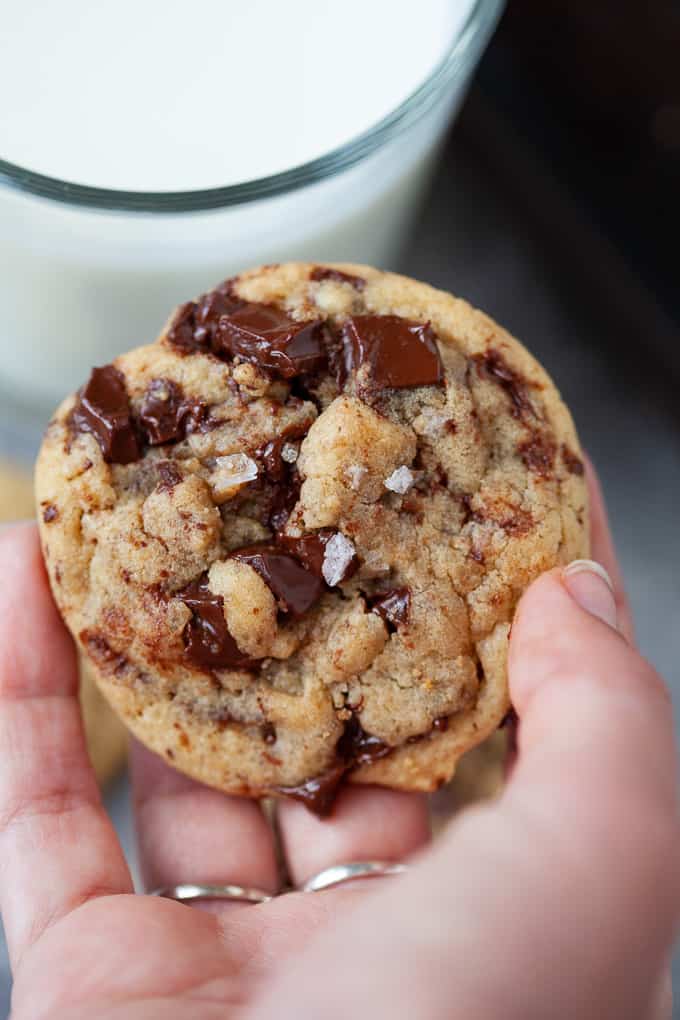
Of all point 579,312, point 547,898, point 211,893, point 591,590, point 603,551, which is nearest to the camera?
point 547,898

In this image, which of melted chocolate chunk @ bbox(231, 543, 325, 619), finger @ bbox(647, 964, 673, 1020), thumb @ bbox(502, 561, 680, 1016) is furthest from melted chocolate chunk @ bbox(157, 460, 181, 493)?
finger @ bbox(647, 964, 673, 1020)

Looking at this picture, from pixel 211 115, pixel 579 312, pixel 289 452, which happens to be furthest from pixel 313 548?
pixel 579 312

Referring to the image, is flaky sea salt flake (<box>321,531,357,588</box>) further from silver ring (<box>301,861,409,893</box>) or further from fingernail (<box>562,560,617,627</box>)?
silver ring (<box>301,861,409,893</box>)

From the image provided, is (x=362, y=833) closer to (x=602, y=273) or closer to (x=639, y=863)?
(x=639, y=863)

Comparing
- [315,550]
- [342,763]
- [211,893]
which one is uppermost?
[315,550]

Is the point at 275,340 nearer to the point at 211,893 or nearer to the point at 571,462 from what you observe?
the point at 571,462

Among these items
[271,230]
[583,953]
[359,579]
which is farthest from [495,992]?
[271,230]

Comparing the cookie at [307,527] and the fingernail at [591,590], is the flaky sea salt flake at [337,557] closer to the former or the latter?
the cookie at [307,527]

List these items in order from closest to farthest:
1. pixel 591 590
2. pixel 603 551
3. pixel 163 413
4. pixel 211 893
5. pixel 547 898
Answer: pixel 547 898, pixel 591 590, pixel 163 413, pixel 211 893, pixel 603 551
